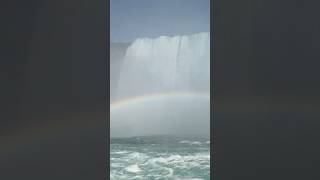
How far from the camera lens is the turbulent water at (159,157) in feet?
21.7

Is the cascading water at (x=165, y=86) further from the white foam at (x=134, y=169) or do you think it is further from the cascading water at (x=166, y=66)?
the white foam at (x=134, y=169)

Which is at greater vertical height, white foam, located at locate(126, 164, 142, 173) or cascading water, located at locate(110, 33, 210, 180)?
cascading water, located at locate(110, 33, 210, 180)

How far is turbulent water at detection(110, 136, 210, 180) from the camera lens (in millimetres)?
6605

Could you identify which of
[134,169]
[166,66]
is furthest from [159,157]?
[166,66]

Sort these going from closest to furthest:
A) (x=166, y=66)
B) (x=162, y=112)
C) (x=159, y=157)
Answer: (x=162, y=112) → (x=159, y=157) → (x=166, y=66)

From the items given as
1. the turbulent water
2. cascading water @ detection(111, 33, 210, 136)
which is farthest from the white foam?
cascading water @ detection(111, 33, 210, 136)

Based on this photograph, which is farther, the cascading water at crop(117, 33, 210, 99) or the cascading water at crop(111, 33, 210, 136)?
the cascading water at crop(117, 33, 210, 99)

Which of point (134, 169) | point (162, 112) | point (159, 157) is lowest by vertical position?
point (134, 169)

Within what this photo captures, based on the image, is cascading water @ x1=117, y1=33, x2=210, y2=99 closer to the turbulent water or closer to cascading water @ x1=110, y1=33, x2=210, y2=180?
cascading water @ x1=110, y1=33, x2=210, y2=180

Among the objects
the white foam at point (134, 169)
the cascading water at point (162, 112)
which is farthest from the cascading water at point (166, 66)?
the white foam at point (134, 169)

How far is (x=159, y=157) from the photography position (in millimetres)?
6992

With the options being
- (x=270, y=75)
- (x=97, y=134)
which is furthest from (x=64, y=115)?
(x=270, y=75)

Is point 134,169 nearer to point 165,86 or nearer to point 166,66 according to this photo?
point 165,86

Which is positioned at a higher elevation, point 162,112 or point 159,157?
point 162,112
